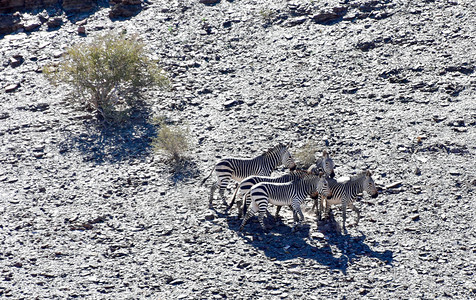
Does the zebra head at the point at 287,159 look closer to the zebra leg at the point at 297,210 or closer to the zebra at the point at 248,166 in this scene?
the zebra at the point at 248,166

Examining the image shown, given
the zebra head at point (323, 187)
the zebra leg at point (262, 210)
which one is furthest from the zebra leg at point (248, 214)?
the zebra head at point (323, 187)

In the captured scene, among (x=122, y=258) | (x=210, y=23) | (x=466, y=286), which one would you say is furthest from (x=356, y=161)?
(x=210, y=23)

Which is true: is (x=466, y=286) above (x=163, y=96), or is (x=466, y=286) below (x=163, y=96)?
above

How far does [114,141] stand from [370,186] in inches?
340

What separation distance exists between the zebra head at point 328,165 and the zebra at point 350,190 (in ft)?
3.26

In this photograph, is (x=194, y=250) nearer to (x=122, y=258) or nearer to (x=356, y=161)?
(x=122, y=258)

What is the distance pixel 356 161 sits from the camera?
60.1 ft

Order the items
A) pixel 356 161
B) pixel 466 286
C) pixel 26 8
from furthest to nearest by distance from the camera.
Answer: pixel 26 8, pixel 356 161, pixel 466 286

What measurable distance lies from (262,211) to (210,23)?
12849mm

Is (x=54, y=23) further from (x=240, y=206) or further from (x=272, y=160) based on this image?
(x=240, y=206)

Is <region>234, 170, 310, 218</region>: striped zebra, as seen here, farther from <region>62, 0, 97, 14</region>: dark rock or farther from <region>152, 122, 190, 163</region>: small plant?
<region>62, 0, 97, 14</region>: dark rock

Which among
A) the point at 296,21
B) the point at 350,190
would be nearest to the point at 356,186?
the point at 350,190

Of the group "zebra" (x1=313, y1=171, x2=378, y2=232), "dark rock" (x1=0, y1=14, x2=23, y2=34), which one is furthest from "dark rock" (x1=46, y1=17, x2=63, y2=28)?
"zebra" (x1=313, y1=171, x2=378, y2=232)

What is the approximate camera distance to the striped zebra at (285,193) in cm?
1591
